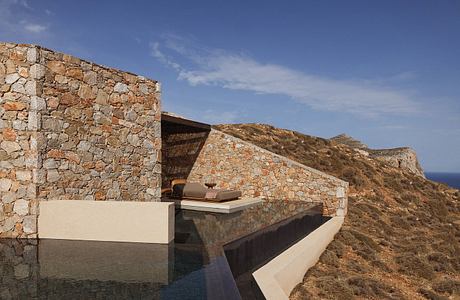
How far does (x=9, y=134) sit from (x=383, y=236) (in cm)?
1380

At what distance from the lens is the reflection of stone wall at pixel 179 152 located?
1484 cm

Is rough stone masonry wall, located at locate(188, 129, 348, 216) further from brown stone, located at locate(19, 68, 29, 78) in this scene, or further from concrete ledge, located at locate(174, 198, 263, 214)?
brown stone, located at locate(19, 68, 29, 78)

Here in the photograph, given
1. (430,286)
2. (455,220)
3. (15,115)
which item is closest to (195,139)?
(15,115)

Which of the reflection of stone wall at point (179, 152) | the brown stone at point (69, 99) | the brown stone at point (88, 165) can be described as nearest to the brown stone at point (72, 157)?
the brown stone at point (88, 165)

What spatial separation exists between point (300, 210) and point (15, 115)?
8938mm

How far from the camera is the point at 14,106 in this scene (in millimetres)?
6332

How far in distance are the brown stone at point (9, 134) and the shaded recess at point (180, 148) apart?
8.03 meters

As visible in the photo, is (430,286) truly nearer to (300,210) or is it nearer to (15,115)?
(300,210)

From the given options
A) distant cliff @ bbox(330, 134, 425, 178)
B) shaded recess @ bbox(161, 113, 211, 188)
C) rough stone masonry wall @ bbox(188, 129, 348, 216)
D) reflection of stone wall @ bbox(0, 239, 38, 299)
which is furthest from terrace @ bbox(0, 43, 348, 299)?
distant cliff @ bbox(330, 134, 425, 178)

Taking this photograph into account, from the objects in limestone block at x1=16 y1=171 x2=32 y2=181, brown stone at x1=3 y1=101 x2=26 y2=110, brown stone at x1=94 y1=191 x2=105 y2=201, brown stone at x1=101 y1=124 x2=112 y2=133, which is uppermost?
brown stone at x1=3 y1=101 x2=26 y2=110

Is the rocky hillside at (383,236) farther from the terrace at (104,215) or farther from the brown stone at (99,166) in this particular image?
the brown stone at (99,166)

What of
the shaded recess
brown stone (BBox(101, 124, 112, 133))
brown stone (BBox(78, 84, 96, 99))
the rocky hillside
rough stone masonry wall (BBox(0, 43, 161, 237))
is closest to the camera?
rough stone masonry wall (BBox(0, 43, 161, 237))

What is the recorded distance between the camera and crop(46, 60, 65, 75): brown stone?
670cm

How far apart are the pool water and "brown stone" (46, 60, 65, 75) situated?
12.1 ft
